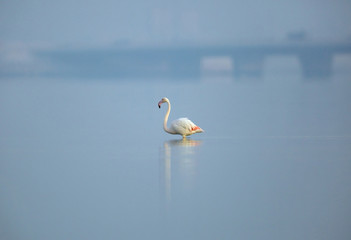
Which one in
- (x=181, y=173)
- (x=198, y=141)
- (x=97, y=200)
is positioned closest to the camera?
(x=97, y=200)

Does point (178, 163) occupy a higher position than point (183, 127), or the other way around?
point (183, 127)

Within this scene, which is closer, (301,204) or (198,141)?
(301,204)

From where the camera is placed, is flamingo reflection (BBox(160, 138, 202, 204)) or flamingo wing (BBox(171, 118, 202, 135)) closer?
flamingo reflection (BBox(160, 138, 202, 204))

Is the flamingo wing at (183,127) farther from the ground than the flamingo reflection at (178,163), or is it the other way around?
the flamingo wing at (183,127)

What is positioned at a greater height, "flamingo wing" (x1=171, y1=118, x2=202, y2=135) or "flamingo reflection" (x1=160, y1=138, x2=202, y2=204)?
"flamingo wing" (x1=171, y1=118, x2=202, y2=135)

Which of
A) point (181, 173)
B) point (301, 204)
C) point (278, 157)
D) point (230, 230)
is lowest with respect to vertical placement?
point (230, 230)

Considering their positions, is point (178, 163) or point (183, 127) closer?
point (178, 163)

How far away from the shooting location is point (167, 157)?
651 cm

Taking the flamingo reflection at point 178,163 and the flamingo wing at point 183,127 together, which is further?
the flamingo wing at point 183,127

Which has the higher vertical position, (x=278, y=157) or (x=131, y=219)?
(x=278, y=157)

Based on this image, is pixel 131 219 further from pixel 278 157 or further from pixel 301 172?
pixel 278 157

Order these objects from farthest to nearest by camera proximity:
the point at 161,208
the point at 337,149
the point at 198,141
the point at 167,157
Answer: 1. the point at 198,141
2. the point at 337,149
3. the point at 167,157
4. the point at 161,208

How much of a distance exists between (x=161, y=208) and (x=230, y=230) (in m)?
0.64

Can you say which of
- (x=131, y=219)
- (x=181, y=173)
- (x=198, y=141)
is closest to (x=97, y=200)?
(x=131, y=219)
